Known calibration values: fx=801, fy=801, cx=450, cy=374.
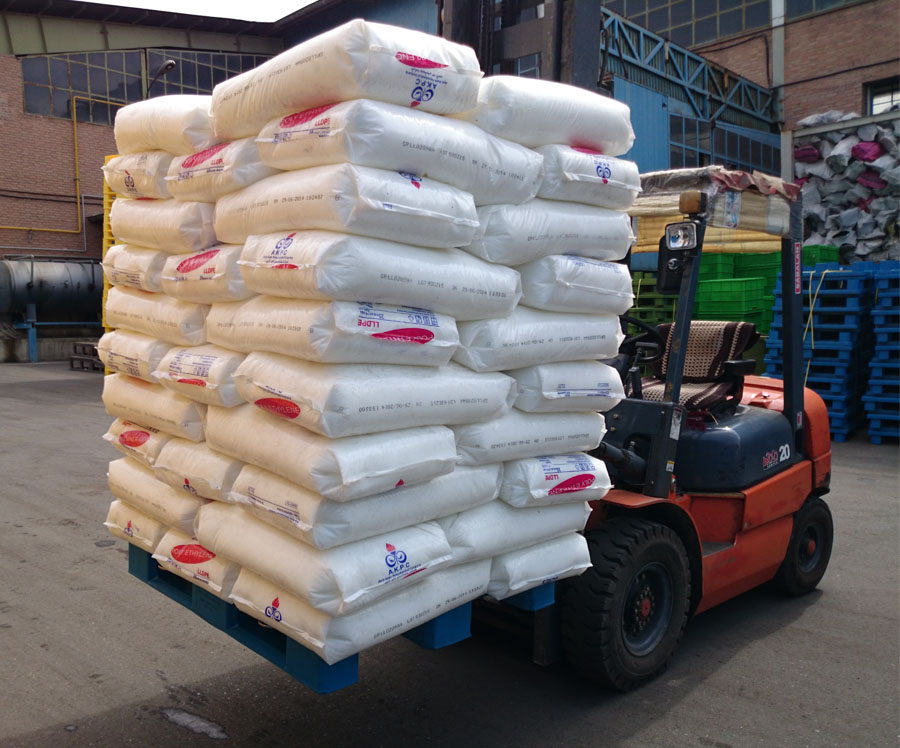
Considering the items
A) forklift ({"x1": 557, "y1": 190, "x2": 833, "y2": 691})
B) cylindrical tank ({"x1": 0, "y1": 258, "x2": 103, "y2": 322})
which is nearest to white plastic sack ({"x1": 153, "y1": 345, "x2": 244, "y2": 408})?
forklift ({"x1": 557, "y1": 190, "x2": 833, "y2": 691})

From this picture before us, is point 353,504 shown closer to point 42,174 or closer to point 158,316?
point 158,316

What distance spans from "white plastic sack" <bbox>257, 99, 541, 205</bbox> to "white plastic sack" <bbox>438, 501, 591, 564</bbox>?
118cm

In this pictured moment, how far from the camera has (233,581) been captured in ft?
9.46

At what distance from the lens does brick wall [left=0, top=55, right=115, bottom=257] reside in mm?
22516

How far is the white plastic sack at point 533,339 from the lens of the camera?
9.75 feet

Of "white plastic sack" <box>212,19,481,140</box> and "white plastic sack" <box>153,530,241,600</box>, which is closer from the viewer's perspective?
"white plastic sack" <box>212,19,481,140</box>

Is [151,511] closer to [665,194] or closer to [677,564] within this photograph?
→ [677,564]

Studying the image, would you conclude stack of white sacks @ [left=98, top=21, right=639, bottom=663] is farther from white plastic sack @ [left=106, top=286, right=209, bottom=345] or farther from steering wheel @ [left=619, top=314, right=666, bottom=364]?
steering wheel @ [left=619, top=314, right=666, bottom=364]

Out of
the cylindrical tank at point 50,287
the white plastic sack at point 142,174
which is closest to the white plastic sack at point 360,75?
the white plastic sack at point 142,174

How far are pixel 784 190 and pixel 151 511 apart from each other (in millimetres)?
3591

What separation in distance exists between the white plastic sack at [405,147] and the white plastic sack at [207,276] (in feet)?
1.35

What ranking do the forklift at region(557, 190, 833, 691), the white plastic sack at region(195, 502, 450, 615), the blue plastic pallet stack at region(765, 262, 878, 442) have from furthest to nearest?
the blue plastic pallet stack at region(765, 262, 878, 442)
the forklift at region(557, 190, 833, 691)
the white plastic sack at region(195, 502, 450, 615)

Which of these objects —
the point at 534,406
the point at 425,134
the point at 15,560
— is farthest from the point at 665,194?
the point at 15,560

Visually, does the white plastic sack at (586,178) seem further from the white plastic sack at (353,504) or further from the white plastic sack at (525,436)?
the white plastic sack at (353,504)
